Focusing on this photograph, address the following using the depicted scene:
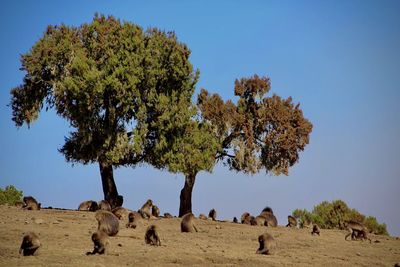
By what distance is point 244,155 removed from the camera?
4200cm

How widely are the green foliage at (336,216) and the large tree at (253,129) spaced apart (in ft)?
55.7

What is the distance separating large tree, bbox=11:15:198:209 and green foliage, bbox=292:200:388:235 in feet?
83.2

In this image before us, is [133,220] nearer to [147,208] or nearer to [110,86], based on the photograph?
[147,208]

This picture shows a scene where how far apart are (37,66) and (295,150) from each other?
19457 millimetres

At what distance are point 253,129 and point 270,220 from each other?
12.5 meters

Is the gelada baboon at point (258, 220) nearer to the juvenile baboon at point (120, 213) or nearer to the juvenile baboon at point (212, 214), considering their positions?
the juvenile baboon at point (212, 214)

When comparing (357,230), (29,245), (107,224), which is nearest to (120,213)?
(107,224)

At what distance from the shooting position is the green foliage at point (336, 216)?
56.1 metres

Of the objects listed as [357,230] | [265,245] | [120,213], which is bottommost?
[265,245]

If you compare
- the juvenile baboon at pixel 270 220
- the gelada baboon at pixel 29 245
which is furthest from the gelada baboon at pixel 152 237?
the juvenile baboon at pixel 270 220

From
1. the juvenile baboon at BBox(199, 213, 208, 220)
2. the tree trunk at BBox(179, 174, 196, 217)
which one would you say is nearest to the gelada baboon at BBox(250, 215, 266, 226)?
the juvenile baboon at BBox(199, 213, 208, 220)

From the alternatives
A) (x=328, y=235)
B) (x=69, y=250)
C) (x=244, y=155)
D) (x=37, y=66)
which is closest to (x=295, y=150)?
(x=244, y=155)

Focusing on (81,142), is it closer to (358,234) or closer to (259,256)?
(358,234)

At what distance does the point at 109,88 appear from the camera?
3522 cm
